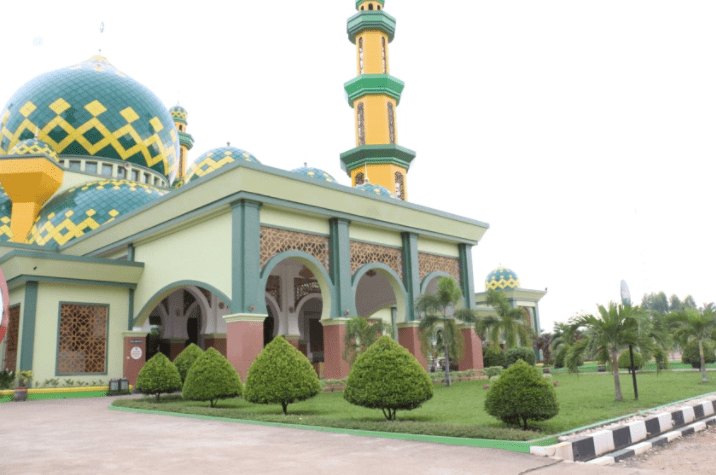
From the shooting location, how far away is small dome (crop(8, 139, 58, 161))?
2112cm

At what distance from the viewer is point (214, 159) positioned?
24.3m

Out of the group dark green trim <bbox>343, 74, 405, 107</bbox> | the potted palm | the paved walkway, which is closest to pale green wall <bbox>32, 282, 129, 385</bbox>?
the potted palm

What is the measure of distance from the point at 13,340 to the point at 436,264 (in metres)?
13.1

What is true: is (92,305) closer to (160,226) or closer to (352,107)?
(160,226)

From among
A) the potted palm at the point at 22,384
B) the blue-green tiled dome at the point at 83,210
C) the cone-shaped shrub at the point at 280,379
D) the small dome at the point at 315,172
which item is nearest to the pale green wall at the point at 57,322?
the potted palm at the point at 22,384

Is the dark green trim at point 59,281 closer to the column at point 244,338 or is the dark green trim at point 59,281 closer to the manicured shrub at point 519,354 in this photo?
the column at point 244,338

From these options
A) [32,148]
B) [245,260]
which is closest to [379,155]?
[32,148]

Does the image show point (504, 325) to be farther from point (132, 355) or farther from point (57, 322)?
point (57, 322)

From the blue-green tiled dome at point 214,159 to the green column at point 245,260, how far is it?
1043cm

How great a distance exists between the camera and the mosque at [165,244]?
14.6 m

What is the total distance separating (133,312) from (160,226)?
3406 mm

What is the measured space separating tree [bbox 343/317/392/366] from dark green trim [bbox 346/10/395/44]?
22753 millimetres

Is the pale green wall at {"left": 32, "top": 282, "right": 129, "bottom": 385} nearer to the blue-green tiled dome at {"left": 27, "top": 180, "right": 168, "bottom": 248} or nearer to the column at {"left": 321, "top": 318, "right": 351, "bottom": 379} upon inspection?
the blue-green tiled dome at {"left": 27, "top": 180, "right": 168, "bottom": 248}

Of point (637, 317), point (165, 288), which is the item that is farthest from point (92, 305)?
point (637, 317)
